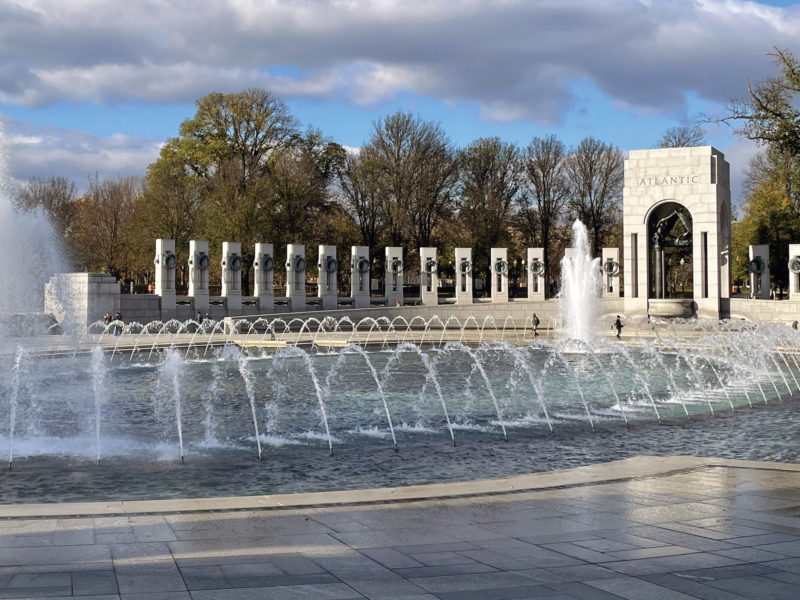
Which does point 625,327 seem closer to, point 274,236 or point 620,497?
point 274,236

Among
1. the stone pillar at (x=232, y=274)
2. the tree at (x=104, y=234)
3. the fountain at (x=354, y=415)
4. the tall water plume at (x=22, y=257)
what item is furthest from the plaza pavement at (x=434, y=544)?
the tree at (x=104, y=234)

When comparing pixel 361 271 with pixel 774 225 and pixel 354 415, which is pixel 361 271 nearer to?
pixel 774 225

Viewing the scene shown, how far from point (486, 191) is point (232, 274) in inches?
1145

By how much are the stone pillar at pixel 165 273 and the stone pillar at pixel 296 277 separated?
22.1 feet

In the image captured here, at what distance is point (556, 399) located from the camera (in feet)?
58.5

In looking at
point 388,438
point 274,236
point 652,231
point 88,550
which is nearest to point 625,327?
point 652,231

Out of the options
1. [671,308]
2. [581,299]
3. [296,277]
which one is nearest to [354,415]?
[581,299]

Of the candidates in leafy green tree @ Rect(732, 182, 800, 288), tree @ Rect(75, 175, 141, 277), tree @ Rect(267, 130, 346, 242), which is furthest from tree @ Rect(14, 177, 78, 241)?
leafy green tree @ Rect(732, 182, 800, 288)

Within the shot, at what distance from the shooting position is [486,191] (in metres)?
67.8

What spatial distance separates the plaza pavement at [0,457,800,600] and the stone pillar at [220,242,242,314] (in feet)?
119

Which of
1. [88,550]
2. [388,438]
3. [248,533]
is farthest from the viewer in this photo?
[388,438]

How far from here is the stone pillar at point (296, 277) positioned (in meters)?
46.6

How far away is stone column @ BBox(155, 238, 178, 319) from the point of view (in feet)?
138

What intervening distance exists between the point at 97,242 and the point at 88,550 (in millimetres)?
58789
